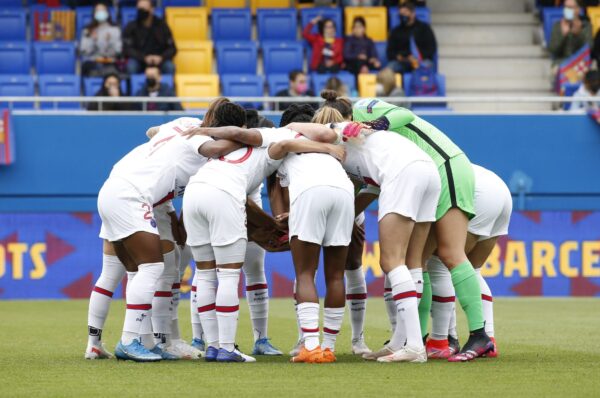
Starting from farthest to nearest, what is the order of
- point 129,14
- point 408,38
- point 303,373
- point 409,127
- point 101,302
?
point 129,14 → point 408,38 → point 101,302 → point 409,127 → point 303,373

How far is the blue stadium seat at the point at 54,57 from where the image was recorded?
2038 centimetres

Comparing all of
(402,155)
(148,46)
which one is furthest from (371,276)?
(402,155)

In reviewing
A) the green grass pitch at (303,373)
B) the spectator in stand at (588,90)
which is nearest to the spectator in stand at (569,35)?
the spectator in stand at (588,90)

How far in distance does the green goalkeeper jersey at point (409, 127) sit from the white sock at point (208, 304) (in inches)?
64.1

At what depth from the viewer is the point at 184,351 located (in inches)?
392

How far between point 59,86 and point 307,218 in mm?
11398

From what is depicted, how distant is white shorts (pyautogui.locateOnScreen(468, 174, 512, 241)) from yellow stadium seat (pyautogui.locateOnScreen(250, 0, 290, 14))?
12668mm

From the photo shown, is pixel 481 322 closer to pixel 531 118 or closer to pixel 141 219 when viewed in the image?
pixel 141 219

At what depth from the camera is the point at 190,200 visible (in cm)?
930

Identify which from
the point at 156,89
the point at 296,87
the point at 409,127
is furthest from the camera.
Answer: the point at 296,87

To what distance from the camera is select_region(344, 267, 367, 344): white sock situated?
10.1 meters

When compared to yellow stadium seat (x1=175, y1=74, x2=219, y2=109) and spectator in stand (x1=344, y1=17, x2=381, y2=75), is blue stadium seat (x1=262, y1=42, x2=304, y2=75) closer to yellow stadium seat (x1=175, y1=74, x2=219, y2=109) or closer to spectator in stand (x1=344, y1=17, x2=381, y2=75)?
spectator in stand (x1=344, y1=17, x2=381, y2=75)

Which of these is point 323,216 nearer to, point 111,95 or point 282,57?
point 111,95

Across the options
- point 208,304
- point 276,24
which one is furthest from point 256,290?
point 276,24
